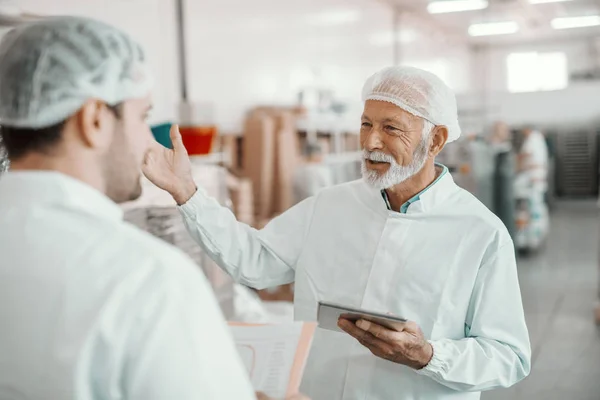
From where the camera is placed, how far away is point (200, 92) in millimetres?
4043

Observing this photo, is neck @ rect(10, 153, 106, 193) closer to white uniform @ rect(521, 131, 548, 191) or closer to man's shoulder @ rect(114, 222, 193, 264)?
man's shoulder @ rect(114, 222, 193, 264)

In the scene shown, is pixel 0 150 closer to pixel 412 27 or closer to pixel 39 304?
pixel 39 304

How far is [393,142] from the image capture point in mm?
1430

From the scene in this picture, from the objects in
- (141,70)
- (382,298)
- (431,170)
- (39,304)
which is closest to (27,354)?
(39,304)

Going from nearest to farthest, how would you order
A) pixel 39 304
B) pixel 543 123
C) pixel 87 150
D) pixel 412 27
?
pixel 39 304
pixel 87 150
pixel 543 123
pixel 412 27

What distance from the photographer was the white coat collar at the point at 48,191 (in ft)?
2.47

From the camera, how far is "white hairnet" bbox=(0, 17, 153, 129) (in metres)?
0.80

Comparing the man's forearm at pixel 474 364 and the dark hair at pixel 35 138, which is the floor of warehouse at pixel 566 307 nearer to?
the man's forearm at pixel 474 364

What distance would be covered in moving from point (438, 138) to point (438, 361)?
495 mm

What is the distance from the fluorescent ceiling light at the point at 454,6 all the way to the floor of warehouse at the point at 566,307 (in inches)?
51.3

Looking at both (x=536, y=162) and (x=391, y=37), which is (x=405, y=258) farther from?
(x=391, y=37)

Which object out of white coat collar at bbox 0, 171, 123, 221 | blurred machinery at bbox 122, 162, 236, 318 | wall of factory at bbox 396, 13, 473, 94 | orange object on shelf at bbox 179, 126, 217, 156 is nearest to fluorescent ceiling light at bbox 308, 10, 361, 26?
wall of factory at bbox 396, 13, 473, 94

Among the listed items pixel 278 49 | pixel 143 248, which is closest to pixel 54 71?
pixel 143 248

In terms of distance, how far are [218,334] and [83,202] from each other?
0.22 metres
